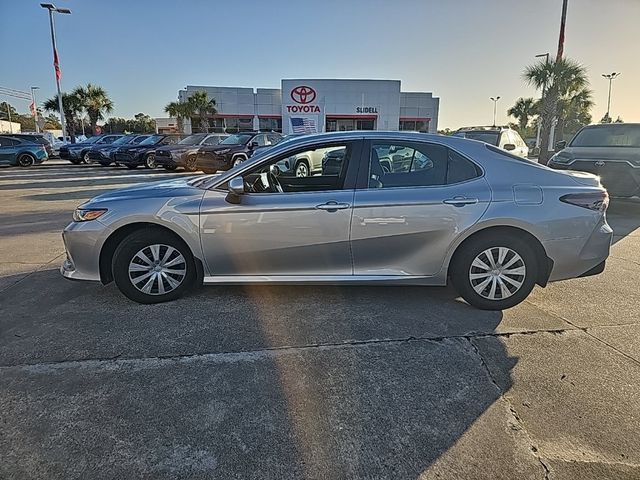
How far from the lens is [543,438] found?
2342mm

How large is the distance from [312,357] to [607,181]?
9007mm

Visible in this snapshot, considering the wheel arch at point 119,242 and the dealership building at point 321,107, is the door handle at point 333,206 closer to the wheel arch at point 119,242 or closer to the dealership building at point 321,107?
the wheel arch at point 119,242

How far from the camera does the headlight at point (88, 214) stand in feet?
12.9

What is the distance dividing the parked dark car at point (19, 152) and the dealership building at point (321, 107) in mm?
16483

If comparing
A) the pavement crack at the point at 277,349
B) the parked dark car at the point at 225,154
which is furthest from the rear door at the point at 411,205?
the parked dark car at the point at 225,154

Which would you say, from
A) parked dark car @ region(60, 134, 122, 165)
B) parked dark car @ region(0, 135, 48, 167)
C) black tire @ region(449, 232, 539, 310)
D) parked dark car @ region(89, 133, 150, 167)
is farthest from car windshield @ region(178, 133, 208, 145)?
black tire @ region(449, 232, 539, 310)

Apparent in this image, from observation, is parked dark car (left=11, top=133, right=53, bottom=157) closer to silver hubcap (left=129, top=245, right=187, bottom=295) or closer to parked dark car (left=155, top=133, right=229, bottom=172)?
parked dark car (left=155, top=133, right=229, bottom=172)

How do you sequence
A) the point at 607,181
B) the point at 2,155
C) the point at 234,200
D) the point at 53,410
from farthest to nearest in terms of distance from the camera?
the point at 2,155 → the point at 607,181 → the point at 234,200 → the point at 53,410

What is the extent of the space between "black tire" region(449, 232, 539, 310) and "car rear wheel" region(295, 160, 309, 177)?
1884 mm

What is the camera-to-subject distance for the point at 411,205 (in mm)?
3768

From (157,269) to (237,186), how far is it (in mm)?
1136

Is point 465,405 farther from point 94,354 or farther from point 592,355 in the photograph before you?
point 94,354

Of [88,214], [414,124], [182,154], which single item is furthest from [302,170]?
[414,124]

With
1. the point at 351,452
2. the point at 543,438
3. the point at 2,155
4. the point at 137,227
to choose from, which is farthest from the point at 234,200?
the point at 2,155
